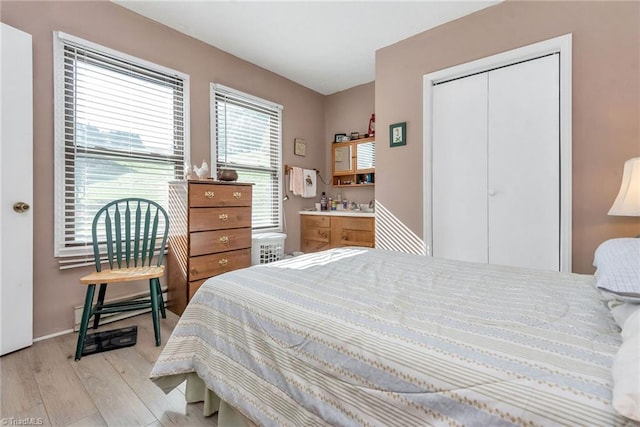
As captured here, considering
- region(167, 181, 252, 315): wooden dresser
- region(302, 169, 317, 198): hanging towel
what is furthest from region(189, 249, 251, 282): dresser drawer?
region(302, 169, 317, 198): hanging towel

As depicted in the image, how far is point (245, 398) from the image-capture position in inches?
37.2

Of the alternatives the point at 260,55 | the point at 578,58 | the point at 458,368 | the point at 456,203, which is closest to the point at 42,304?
the point at 458,368

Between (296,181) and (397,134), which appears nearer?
(397,134)

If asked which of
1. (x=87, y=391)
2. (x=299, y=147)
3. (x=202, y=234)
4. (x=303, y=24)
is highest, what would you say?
(x=303, y=24)

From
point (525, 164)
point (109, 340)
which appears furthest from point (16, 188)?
point (525, 164)

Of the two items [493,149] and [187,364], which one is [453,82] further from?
[187,364]

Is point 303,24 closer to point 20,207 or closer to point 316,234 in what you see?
point 316,234

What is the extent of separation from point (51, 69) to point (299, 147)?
8.38 ft

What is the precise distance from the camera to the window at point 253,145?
123 inches

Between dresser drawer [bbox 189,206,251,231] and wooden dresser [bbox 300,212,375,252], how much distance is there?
1.25 meters

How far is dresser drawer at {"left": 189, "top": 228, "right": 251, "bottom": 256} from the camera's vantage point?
237cm

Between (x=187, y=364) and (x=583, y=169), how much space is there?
108 inches

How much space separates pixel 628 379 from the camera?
0.44m

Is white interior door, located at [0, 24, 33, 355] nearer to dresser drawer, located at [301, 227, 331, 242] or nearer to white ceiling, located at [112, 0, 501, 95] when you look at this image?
white ceiling, located at [112, 0, 501, 95]
